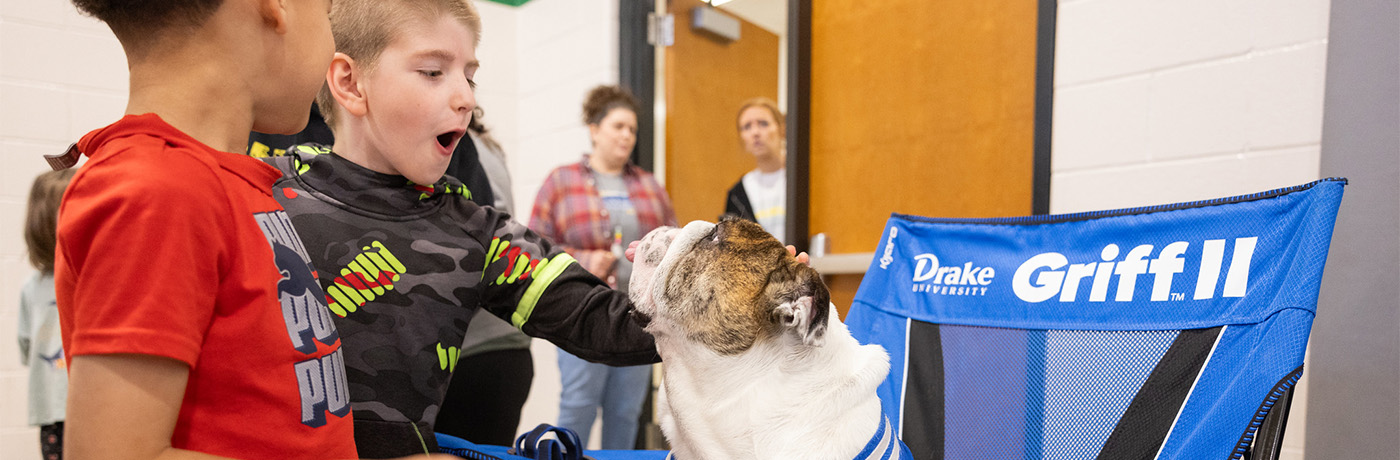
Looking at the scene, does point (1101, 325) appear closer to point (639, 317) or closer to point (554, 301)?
point (639, 317)

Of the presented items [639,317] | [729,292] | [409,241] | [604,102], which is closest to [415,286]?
[409,241]

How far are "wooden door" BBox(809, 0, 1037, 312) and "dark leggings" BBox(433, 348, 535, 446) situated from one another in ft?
5.73

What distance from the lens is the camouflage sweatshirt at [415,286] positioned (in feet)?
3.43

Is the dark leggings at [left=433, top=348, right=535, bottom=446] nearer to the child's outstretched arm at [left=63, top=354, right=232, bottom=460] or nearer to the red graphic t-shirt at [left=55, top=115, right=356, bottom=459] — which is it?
the red graphic t-shirt at [left=55, top=115, right=356, bottom=459]

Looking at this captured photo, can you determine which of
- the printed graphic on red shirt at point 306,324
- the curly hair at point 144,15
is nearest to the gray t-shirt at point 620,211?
the printed graphic on red shirt at point 306,324

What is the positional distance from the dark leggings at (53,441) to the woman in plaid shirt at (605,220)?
1604 mm

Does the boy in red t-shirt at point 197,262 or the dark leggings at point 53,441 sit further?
the dark leggings at point 53,441

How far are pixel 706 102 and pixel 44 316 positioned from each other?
2.88 metres

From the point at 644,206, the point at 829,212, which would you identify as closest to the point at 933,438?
the point at 829,212

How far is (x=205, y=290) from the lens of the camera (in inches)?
25.3

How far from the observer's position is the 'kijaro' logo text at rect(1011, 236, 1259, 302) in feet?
3.86

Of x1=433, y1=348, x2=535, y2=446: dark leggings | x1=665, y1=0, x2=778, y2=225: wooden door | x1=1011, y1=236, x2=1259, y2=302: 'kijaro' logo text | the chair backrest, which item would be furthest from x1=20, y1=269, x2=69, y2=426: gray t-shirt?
x1=665, y1=0, x2=778, y2=225: wooden door

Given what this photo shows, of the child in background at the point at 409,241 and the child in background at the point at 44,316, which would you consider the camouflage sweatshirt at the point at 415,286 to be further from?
the child in background at the point at 44,316

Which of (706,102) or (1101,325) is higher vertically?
(706,102)
